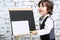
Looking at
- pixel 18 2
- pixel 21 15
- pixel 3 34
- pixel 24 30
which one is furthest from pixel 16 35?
pixel 18 2

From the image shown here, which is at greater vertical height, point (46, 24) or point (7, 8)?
point (7, 8)

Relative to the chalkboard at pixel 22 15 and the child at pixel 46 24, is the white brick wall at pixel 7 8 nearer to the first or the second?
the chalkboard at pixel 22 15

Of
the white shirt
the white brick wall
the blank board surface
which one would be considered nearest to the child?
the white shirt

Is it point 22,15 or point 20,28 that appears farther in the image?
point 22,15

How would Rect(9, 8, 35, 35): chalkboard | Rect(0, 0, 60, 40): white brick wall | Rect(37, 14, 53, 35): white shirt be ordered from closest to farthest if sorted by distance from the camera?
1. Rect(37, 14, 53, 35): white shirt
2. Rect(9, 8, 35, 35): chalkboard
3. Rect(0, 0, 60, 40): white brick wall

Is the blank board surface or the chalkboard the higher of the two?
the chalkboard

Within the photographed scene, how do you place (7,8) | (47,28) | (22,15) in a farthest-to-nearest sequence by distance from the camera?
(7,8)
(22,15)
(47,28)

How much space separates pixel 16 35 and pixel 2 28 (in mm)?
495

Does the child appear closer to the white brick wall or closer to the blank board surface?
the blank board surface

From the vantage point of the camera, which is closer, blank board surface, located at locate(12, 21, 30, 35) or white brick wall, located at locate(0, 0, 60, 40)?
blank board surface, located at locate(12, 21, 30, 35)

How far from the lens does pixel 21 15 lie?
93.3 inches

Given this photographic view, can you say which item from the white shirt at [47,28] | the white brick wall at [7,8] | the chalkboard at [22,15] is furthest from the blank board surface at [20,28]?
the white brick wall at [7,8]

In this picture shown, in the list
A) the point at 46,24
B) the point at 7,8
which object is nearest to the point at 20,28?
the point at 46,24

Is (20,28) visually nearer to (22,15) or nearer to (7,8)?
(22,15)
